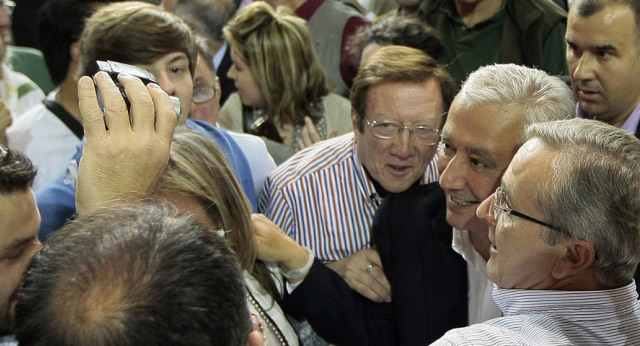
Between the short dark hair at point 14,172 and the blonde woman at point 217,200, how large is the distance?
321mm

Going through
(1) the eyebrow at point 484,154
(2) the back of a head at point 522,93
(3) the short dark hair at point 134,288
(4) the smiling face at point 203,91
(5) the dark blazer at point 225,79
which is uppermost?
(3) the short dark hair at point 134,288

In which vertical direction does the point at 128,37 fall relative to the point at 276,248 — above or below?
above

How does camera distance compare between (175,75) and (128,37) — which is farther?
(175,75)

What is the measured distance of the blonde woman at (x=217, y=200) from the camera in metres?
2.01

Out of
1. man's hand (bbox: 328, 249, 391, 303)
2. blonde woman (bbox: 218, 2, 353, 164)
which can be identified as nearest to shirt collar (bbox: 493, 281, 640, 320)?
man's hand (bbox: 328, 249, 391, 303)

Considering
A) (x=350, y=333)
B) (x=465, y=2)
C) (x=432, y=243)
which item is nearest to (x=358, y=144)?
(x=432, y=243)

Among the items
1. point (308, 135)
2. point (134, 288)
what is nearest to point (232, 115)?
point (308, 135)

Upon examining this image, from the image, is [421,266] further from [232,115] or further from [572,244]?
[232,115]

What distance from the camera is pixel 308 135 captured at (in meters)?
3.99

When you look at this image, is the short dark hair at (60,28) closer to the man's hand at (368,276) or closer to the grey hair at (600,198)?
the man's hand at (368,276)

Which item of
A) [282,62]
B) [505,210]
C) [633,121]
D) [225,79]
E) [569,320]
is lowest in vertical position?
[225,79]

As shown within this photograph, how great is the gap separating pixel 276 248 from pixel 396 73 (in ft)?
3.24

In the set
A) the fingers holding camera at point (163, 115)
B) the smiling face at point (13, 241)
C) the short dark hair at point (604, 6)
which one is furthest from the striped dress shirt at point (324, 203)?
the fingers holding camera at point (163, 115)

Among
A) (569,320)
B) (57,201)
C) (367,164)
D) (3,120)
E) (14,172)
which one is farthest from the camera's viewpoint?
Result: (3,120)
